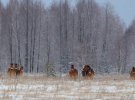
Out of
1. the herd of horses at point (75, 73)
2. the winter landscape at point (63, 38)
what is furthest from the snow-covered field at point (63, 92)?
the winter landscape at point (63, 38)

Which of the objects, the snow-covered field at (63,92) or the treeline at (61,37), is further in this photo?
the treeline at (61,37)

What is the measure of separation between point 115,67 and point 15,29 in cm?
1499

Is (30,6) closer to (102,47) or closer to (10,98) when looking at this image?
(102,47)

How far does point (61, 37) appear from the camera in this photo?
6669cm

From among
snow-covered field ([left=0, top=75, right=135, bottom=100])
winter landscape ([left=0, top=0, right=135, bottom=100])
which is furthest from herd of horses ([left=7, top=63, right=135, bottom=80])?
winter landscape ([left=0, top=0, right=135, bottom=100])

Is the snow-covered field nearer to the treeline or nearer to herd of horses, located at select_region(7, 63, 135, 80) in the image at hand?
herd of horses, located at select_region(7, 63, 135, 80)

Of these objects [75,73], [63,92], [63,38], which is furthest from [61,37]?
[63,92]

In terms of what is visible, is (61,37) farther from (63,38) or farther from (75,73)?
(75,73)

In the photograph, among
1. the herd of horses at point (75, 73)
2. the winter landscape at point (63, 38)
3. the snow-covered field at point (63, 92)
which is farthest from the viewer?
the winter landscape at point (63, 38)

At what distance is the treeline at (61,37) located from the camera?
64.7 metres

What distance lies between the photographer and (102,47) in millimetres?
68938

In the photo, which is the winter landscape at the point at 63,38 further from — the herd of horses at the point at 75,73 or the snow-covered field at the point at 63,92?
the snow-covered field at the point at 63,92

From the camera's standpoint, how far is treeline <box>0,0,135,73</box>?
64688 mm

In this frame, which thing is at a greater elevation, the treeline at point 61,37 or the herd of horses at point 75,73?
the treeline at point 61,37
